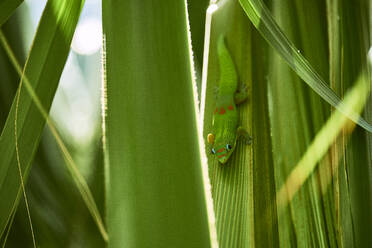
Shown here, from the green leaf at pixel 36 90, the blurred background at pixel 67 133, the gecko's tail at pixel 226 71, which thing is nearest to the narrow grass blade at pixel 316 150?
the gecko's tail at pixel 226 71

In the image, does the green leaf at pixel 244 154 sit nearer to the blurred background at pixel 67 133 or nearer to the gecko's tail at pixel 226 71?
the gecko's tail at pixel 226 71

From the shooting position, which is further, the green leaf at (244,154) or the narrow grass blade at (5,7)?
the green leaf at (244,154)

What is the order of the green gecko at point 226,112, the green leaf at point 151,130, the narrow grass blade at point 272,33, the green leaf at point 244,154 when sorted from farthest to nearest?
the green gecko at point 226,112 < the green leaf at point 244,154 < the narrow grass blade at point 272,33 < the green leaf at point 151,130

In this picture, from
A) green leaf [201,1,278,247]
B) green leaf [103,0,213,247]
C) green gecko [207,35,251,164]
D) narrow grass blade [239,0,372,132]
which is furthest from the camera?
green gecko [207,35,251,164]

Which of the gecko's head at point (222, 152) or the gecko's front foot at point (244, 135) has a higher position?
the gecko's front foot at point (244, 135)

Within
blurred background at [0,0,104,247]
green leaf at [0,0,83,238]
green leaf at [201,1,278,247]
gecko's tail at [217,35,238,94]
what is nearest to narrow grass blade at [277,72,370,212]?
green leaf at [201,1,278,247]

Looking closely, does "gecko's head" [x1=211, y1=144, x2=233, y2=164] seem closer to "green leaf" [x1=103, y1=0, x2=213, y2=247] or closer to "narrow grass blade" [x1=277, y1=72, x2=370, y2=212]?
"narrow grass blade" [x1=277, y1=72, x2=370, y2=212]

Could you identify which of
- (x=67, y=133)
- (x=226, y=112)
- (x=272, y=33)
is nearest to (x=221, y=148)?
(x=226, y=112)

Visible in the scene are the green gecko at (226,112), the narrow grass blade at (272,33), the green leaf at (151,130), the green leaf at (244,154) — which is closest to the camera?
the green leaf at (151,130)
